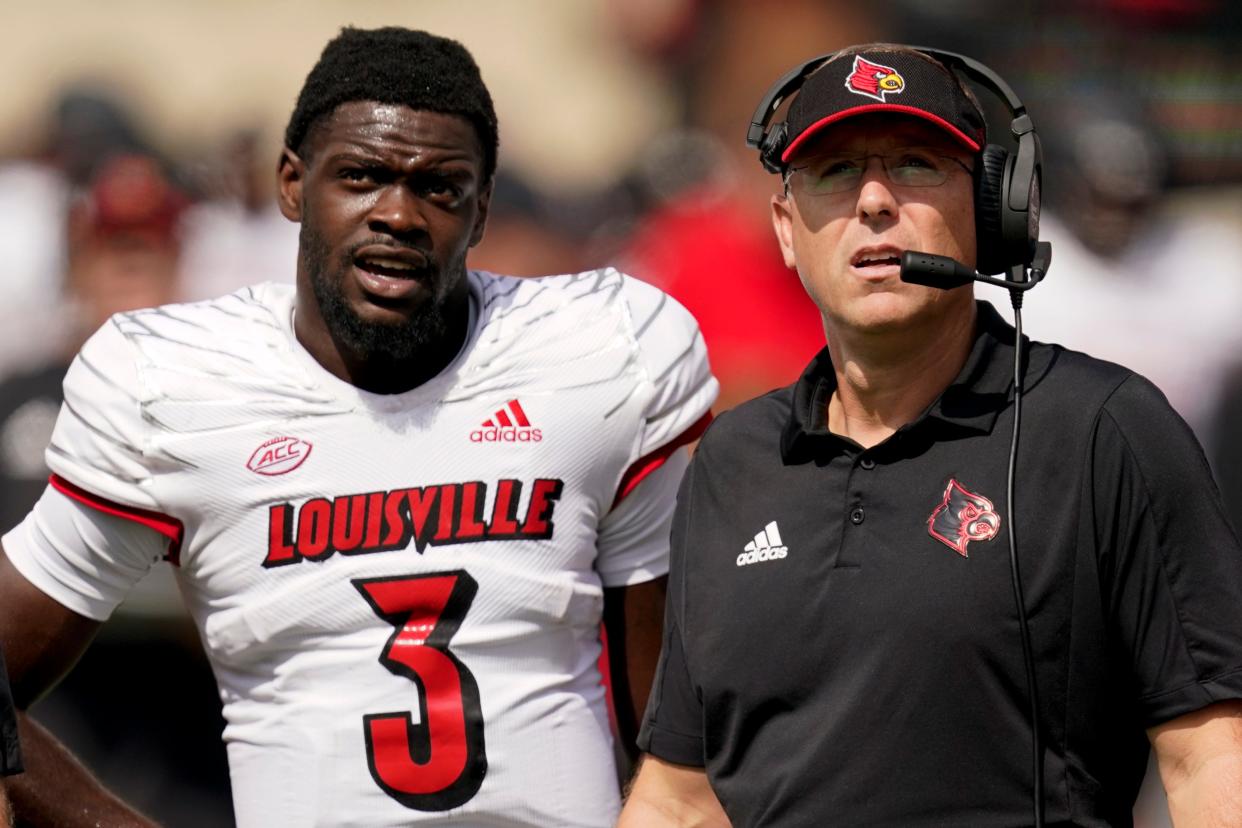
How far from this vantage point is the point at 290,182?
2.58 meters

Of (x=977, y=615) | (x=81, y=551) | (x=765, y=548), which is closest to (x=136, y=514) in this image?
(x=81, y=551)

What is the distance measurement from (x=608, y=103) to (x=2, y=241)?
1.32 metres

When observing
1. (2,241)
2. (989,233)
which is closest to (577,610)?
(989,233)

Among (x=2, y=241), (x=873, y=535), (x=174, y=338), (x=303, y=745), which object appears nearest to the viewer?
→ (x=873, y=535)

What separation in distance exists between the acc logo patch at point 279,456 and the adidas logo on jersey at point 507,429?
23cm

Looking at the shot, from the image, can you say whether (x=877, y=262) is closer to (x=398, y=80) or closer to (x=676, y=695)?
(x=676, y=695)

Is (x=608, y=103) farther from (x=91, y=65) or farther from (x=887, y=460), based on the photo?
(x=887, y=460)

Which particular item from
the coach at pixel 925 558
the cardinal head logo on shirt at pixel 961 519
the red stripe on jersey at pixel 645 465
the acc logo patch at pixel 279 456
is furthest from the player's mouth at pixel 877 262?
the acc logo patch at pixel 279 456

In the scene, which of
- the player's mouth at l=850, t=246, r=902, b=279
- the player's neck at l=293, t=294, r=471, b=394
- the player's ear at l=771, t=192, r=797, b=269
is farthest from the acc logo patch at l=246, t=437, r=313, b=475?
the player's mouth at l=850, t=246, r=902, b=279

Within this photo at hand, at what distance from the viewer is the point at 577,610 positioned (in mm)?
2383

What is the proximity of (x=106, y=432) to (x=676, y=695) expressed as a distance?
0.92 metres

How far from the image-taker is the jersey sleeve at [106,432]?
7.79 ft

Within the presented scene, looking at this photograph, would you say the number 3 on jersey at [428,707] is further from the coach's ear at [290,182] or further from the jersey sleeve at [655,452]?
the coach's ear at [290,182]

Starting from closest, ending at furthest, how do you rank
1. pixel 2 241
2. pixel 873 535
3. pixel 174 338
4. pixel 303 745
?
pixel 873 535 < pixel 303 745 < pixel 174 338 < pixel 2 241
